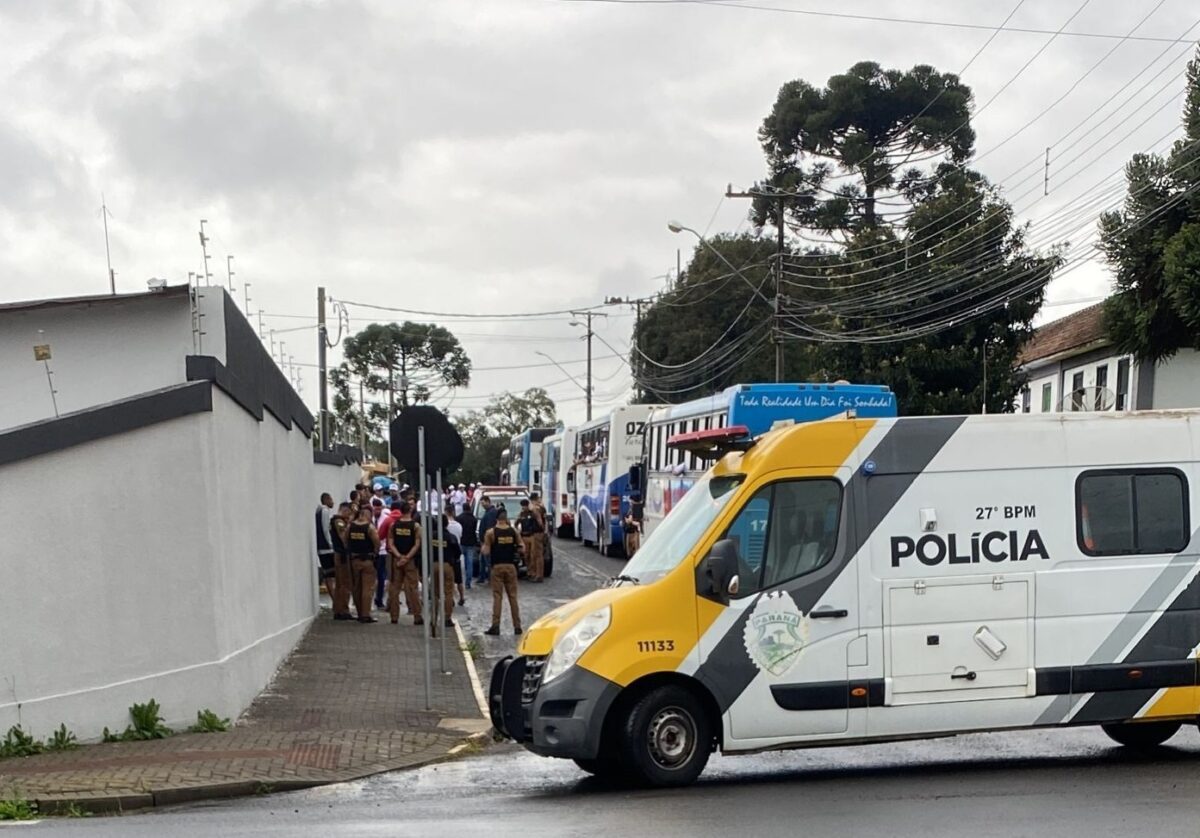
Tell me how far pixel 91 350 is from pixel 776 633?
1191cm

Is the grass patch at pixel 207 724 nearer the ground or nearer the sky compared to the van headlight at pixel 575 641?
nearer the ground

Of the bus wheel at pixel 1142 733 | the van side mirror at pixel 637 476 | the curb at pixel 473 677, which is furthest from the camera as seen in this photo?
the van side mirror at pixel 637 476

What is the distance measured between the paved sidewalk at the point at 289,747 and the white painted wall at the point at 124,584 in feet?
1.40

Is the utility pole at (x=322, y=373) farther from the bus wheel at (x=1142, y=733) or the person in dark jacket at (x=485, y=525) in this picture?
the bus wheel at (x=1142, y=733)

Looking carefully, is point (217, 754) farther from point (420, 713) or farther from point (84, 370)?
point (84, 370)

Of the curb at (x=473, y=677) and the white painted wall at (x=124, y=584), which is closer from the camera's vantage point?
the white painted wall at (x=124, y=584)

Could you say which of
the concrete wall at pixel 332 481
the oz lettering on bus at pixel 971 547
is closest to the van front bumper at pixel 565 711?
the oz lettering on bus at pixel 971 547

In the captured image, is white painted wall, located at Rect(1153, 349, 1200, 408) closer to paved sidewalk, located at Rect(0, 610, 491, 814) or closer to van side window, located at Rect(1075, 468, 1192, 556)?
paved sidewalk, located at Rect(0, 610, 491, 814)

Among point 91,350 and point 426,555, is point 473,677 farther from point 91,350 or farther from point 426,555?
point 91,350

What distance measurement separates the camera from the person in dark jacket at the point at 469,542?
26781 millimetres

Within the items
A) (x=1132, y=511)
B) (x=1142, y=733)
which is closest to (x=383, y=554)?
(x=1142, y=733)

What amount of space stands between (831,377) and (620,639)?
33966 millimetres

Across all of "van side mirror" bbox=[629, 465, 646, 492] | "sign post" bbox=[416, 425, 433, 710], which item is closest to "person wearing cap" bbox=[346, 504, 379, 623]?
"sign post" bbox=[416, 425, 433, 710]

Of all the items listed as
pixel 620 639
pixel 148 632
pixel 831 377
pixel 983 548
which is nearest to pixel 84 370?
pixel 148 632
